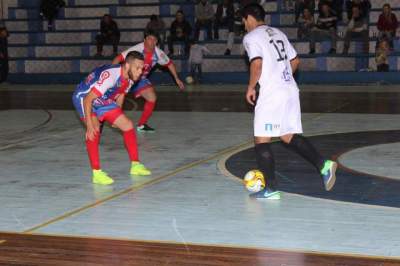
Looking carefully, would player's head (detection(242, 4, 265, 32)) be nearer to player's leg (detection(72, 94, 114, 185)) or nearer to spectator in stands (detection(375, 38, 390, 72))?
player's leg (detection(72, 94, 114, 185))

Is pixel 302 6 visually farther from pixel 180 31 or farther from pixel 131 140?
pixel 131 140

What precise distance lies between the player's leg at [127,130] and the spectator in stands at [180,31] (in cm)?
1608

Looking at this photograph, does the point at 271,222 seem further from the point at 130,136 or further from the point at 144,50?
the point at 144,50

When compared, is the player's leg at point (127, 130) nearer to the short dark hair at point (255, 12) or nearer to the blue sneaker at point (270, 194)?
the blue sneaker at point (270, 194)

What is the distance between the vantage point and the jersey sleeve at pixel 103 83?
27.7ft

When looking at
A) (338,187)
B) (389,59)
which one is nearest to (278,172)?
(338,187)

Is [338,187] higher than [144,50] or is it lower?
lower

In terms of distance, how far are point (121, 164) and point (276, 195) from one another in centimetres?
289

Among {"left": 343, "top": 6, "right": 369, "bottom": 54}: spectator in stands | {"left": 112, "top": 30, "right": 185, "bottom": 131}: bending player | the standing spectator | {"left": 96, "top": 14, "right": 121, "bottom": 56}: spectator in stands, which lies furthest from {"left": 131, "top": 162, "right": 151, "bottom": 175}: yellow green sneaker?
{"left": 96, "top": 14, "right": 121, "bottom": 56}: spectator in stands

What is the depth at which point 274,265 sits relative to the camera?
570cm

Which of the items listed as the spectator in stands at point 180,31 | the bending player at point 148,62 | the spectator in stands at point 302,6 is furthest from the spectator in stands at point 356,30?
the bending player at point 148,62

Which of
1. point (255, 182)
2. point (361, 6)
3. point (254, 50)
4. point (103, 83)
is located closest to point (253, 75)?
point (254, 50)

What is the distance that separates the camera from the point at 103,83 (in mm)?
8477

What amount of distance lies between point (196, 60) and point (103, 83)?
1571cm
